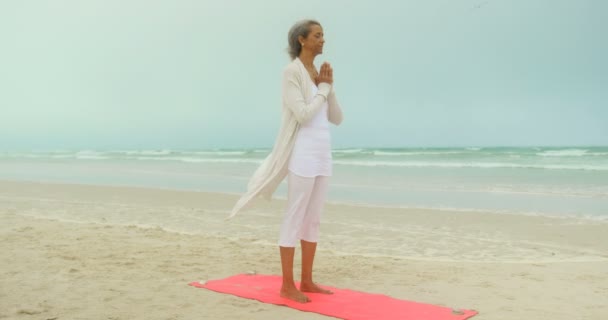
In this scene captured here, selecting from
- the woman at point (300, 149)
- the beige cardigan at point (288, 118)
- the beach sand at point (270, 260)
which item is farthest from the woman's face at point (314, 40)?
the beach sand at point (270, 260)

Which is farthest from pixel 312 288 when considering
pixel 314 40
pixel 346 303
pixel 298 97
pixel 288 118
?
pixel 314 40

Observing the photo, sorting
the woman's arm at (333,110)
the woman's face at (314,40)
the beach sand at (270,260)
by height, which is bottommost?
the beach sand at (270,260)

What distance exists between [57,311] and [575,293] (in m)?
3.73

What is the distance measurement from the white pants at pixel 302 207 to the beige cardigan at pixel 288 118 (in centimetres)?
13

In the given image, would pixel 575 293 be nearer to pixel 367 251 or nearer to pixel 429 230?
pixel 367 251


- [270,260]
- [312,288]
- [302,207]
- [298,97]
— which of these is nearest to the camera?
[298,97]

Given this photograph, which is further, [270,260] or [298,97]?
[270,260]

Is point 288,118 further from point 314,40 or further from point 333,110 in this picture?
point 314,40

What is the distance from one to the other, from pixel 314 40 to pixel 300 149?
0.80m

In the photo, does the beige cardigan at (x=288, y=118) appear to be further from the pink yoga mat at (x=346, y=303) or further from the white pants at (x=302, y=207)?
the pink yoga mat at (x=346, y=303)

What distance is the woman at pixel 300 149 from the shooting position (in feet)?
13.5

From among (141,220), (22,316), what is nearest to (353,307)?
(22,316)

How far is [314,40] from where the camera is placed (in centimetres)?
419

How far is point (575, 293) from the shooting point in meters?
4.40
